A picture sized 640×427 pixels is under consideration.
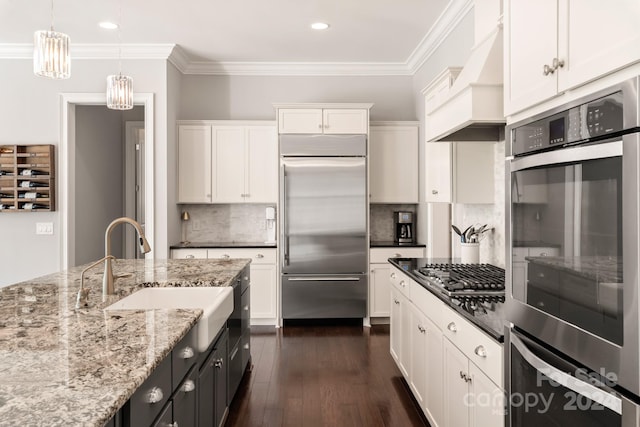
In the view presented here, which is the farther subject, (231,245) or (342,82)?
(342,82)

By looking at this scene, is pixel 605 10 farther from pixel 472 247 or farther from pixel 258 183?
pixel 258 183

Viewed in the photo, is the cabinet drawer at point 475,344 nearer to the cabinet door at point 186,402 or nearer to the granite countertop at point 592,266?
the granite countertop at point 592,266

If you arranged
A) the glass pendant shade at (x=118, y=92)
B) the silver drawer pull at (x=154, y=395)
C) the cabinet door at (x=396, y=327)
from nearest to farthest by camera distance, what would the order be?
the silver drawer pull at (x=154, y=395)
the glass pendant shade at (x=118, y=92)
the cabinet door at (x=396, y=327)

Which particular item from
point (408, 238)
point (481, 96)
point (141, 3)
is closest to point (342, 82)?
point (408, 238)

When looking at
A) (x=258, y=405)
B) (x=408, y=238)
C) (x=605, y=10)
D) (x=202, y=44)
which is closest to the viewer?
(x=605, y=10)

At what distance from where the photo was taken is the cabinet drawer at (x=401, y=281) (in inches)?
122

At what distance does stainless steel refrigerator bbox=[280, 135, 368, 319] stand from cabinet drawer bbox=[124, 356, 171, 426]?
336 centimetres

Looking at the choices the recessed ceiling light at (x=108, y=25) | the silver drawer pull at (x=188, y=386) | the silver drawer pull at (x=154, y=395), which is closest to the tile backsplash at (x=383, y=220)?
the recessed ceiling light at (x=108, y=25)

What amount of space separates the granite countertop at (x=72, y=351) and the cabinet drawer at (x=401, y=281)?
1619mm

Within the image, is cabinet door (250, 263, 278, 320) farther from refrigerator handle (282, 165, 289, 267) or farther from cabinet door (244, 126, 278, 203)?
cabinet door (244, 126, 278, 203)

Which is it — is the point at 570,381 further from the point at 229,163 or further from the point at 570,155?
the point at 229,163

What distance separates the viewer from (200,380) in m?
2.00

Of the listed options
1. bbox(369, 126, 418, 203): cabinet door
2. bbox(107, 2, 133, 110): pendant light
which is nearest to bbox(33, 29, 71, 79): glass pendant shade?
bbox(107, 2, 133, 110): pendant light

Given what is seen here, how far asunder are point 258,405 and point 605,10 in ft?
9.14
